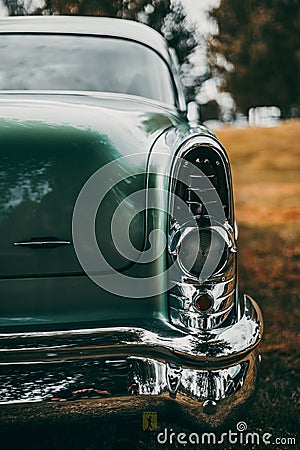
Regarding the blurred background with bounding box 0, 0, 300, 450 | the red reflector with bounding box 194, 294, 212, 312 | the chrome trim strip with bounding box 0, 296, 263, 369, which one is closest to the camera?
the chrome trim strip with bounding box 0, 296, 263, 369

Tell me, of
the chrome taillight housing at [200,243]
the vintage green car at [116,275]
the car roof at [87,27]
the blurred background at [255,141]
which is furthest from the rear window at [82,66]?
the blurred background at [255,141]

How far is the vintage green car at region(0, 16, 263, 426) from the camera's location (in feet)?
6.93

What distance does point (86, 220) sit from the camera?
2186mm

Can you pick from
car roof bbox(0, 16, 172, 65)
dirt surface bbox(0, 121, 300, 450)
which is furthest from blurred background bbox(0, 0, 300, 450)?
car roof bbox(0, 16, 172, 65)

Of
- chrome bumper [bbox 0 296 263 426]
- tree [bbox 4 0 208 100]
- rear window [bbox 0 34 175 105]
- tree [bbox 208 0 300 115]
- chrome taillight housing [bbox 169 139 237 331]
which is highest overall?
rear window [bbox 0 34 175 105]

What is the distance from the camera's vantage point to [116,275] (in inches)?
86.4

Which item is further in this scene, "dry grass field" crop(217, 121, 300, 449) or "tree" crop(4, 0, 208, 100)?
"tree" crop(4, 0, 208, 100)

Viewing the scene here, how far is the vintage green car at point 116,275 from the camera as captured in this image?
211cm

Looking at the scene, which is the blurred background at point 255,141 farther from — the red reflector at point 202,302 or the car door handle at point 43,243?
the car door handle at point 43,243

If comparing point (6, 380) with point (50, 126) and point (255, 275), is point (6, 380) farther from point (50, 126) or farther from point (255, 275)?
point (255, 275)

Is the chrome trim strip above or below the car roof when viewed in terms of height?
below

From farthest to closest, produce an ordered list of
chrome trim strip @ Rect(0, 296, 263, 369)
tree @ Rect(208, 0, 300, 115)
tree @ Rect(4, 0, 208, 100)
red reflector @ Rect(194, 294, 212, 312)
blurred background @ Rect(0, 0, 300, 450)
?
tree @ Rect(208, 0, 300, 115) < tree @ Rect(4, 0, 208, 100) < blurred background @ Rect(0, 0, 300, 450) < red reflector @ Rect(194, 294, 212, 312) < chrome trim strip @ Rect(0, 296, 263, 369)

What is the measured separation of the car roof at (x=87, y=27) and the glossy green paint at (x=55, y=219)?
4.70 feet

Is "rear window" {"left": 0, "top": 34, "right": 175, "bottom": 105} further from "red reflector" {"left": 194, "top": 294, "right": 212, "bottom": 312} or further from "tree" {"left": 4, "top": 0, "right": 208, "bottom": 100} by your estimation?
"tree" {"left": 4, "top": 0, "right": 208, "bottom": 100}
